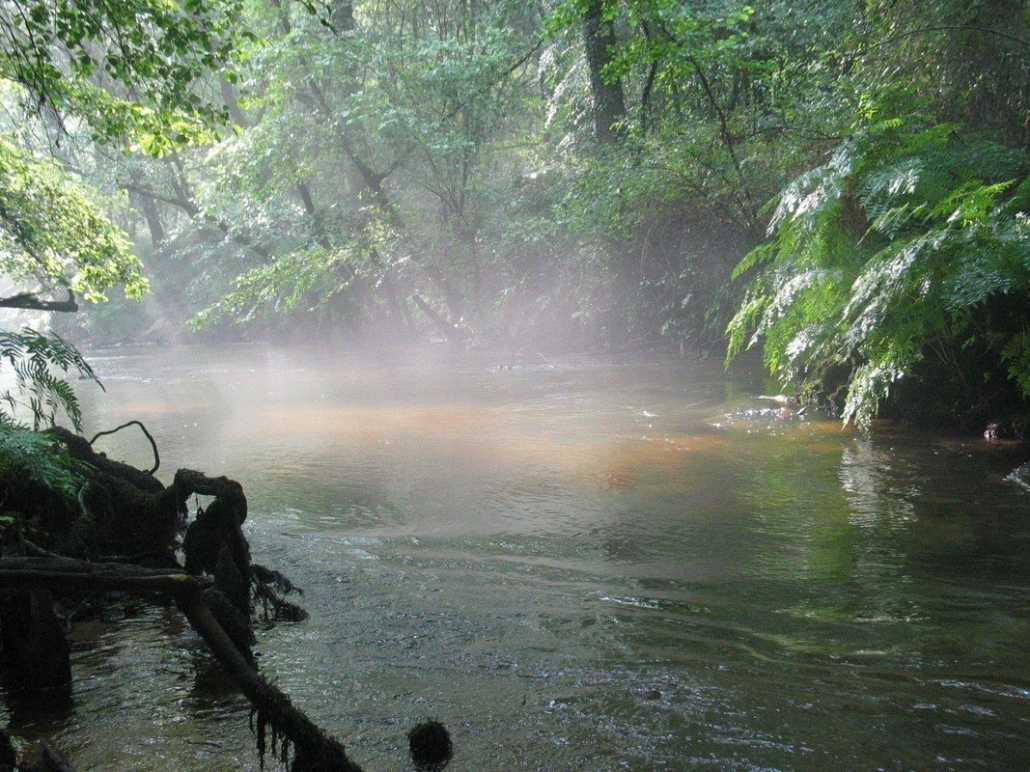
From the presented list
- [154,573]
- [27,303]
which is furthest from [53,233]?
[154,573]

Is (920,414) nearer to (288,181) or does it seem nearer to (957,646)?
(957,646)

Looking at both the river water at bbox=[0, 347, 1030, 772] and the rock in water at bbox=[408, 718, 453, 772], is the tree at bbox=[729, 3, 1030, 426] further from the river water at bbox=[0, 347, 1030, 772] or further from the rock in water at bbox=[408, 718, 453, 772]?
the rock in water at bbox=[408, 718, 453, 772]

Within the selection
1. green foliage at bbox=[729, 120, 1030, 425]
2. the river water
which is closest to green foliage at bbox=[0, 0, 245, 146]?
the river water

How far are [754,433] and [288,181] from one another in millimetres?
12602

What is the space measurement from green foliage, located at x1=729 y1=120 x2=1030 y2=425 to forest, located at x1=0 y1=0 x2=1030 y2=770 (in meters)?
0.03

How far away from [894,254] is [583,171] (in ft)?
25.7

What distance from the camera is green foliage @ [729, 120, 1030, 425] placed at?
5809mm

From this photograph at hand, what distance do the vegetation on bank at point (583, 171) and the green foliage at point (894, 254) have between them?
0.10 ft

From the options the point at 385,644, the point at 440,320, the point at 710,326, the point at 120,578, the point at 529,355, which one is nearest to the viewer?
the point at 120,578

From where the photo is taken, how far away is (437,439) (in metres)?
9.09

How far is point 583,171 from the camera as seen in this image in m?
13.5

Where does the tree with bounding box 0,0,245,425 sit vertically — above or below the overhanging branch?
above

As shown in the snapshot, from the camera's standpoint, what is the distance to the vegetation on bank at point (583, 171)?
6238mm

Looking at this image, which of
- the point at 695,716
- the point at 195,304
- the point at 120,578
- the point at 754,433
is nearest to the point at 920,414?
the point at 754,433
